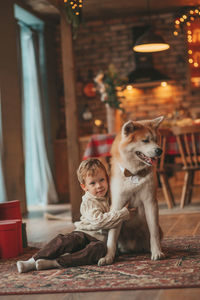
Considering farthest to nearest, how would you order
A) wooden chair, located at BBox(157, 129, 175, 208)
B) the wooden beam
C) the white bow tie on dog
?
wooden chair, located at BBox(157, 129, 175, 208) → the wooden beam → the white bow tie on dog

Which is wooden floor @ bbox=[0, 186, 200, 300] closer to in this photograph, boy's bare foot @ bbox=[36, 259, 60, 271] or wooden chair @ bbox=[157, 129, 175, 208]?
wooden chair @ bbox=[157, 129, 175, 208]

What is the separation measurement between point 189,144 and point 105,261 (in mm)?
2847

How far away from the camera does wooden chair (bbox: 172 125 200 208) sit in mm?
5211

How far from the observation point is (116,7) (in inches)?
307

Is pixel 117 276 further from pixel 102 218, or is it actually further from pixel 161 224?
pixel 161 224

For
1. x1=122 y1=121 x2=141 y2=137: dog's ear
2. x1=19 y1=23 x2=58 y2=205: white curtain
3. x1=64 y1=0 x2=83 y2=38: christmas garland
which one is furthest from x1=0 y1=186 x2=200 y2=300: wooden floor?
x1=64 y1=0 x2=83 y2=38: christmas garland

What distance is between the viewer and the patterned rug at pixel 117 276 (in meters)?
2.33

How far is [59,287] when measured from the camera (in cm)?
239

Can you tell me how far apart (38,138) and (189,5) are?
3300mm

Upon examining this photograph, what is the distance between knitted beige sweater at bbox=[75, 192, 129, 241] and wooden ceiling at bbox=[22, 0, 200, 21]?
4812 millimetres

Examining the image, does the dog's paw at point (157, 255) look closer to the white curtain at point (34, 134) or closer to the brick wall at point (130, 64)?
the white curtain at point (34, 134)

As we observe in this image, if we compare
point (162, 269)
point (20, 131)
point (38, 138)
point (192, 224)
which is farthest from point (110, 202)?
point (38, 138)

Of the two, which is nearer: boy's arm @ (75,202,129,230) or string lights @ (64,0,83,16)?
boy's arm @ (75,202,129,230)

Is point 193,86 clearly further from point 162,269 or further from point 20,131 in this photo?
point 162,269
